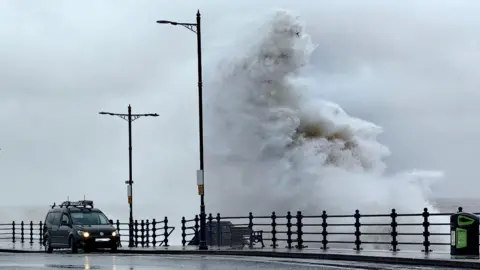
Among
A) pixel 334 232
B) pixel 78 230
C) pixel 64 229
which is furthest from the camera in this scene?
pixel 334 232

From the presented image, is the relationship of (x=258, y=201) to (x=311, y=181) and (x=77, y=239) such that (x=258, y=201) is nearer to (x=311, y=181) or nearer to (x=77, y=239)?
(x=311, y=181)

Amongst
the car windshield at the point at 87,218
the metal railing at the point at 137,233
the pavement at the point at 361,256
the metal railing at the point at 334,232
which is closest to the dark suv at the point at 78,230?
the car windshield at the point at 87,218

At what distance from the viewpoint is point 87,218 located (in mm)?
38719

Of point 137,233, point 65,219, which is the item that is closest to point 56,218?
point 65,219

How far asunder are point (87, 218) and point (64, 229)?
1030 mm

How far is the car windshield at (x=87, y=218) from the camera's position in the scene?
38.4m

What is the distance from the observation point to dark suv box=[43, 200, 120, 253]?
121ft

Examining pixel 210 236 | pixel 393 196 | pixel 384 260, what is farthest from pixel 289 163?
pixel 384 260

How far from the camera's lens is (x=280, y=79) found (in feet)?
201

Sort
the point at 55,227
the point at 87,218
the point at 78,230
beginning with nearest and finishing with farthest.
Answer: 1. the point at 78,230
2. the point at 87,218
3. the point at 55,227

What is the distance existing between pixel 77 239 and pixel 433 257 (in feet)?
57.7

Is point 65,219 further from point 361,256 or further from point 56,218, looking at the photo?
point 361,256

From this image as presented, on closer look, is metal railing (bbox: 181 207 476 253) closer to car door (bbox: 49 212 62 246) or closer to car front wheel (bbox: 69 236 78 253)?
car front wheel (bbox: 69 236 78 253)

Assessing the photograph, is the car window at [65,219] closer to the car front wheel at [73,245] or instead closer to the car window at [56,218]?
the car window at [56,218]
